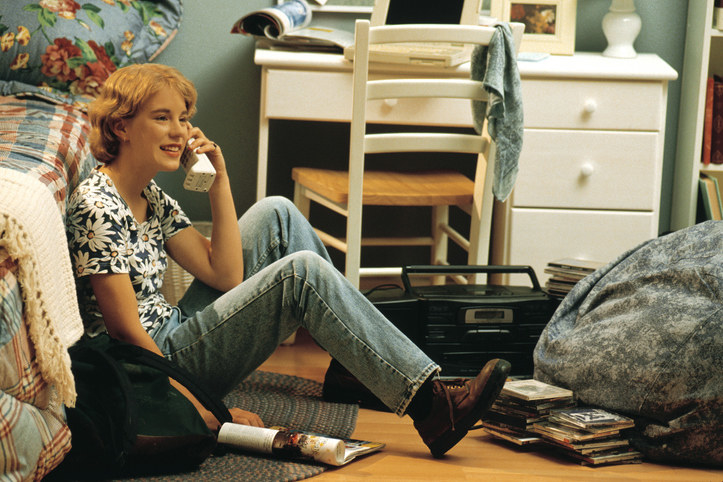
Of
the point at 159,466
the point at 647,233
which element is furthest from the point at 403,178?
the point at 159,466

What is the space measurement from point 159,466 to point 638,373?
898 millimetres

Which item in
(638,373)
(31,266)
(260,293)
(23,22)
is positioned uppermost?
(23,22)

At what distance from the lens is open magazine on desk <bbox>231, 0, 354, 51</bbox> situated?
2516 mm

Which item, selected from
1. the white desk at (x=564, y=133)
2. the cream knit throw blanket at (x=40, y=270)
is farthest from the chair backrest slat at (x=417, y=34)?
the cream knit throw blanket at (x=40, y=270)

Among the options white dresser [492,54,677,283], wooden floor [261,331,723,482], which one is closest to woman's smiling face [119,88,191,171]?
wooden floor [261,331,723,482]

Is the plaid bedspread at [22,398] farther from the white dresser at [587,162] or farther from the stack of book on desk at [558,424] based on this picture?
the white dresser at [587,162]

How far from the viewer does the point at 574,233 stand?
2.51 metres

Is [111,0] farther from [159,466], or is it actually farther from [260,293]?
[159,466]

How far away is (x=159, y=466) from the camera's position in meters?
1.50

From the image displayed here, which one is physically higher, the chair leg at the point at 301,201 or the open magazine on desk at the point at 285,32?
the open magazine on desk at the point at 285,32

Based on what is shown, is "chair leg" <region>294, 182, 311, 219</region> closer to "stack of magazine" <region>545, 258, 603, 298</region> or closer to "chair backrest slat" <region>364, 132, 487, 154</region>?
"chair backrest slat" <region>364, 132, 487, 154</region>

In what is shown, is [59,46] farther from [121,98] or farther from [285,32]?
[121,98]

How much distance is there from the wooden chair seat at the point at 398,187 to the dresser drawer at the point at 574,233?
211 mm

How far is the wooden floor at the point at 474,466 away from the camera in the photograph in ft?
5.23
